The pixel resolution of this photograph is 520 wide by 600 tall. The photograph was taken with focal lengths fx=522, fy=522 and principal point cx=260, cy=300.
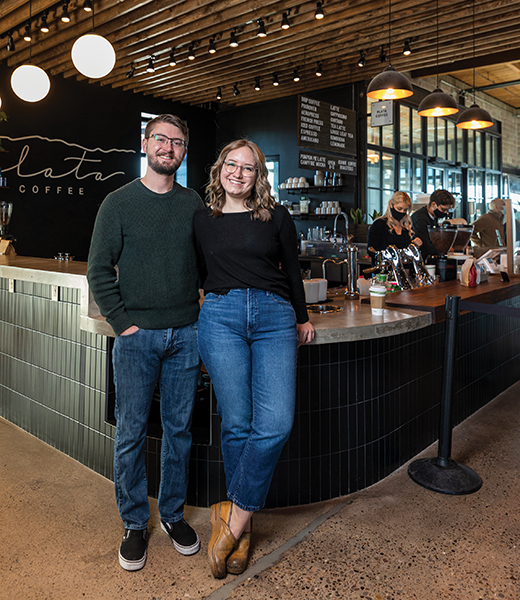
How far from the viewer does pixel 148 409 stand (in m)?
1.99

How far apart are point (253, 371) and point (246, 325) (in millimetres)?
168

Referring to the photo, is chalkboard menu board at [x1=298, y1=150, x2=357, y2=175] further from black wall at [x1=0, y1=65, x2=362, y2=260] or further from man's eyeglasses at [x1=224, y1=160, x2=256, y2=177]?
man's eyeglasses at [x1=224, y1=160, x2=256, y2=177]

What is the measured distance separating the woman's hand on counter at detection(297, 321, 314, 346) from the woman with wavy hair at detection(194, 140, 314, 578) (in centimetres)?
10

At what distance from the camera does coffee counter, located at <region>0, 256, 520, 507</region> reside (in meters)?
A: 2.35

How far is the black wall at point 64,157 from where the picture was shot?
7.38 m

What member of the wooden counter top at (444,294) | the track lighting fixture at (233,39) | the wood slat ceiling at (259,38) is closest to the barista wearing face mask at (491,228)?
the wood slat ceiling at (259,38)

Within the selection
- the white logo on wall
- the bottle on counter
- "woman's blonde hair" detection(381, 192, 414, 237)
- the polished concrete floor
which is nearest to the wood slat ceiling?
the white logo on wall

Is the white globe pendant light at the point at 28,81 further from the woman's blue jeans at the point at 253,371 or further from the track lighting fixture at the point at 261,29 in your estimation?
the woman's blue jeans at the point at 253,371

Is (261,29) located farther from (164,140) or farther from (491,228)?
(164,140)

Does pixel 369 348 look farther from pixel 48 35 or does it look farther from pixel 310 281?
pixel 48 35

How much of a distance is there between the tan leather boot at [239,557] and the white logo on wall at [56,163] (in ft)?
22.5

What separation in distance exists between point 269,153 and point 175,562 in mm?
8281

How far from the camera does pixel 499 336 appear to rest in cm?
415

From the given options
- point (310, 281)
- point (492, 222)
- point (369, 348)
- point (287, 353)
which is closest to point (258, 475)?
point (287, 353)
